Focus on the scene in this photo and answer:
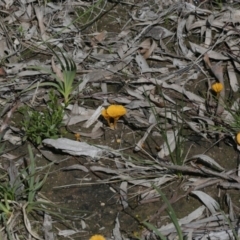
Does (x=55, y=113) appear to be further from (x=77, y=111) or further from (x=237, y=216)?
(x=237, y=216)

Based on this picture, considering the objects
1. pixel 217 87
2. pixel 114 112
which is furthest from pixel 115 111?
pixel 217 87

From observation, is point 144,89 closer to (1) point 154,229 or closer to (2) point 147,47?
(2) point 147,47

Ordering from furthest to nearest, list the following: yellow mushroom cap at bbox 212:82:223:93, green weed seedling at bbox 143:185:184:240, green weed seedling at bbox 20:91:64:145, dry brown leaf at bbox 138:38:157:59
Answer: dry brown leaf at bbox 138:38:157:59, yellow mushroom cap at bbox 212:82:223:93, green weed seedling at bbox 20:91:64:145, green weed seedling at bbox 143:185:184:240

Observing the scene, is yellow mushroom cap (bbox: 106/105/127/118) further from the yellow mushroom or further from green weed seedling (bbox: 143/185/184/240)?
green weed seedling (bbox: 143/185/184/240)

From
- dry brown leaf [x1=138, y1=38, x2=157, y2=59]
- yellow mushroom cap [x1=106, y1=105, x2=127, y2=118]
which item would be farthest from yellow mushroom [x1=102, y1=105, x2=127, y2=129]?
dry brown leaf [x1=138, y1=38, x2=157, y2=59]

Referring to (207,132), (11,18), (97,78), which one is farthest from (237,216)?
(11,18)
